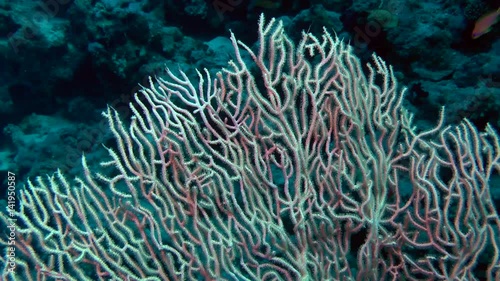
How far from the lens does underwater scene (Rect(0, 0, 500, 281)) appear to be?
9.88ft

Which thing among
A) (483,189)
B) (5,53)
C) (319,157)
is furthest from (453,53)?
(5,53)

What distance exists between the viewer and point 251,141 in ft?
10.5

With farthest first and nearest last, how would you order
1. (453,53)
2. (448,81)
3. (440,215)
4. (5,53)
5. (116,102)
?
1. (5,53)
2. (116,102)
3. (453,53)
4. (448,81)
5. (440,215)

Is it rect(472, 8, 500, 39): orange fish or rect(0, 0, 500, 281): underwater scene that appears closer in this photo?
rect(0, 0, 500, 281): underwater scene

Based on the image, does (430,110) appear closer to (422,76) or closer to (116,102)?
(422,76)

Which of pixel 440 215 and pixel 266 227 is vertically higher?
pixel 266 227

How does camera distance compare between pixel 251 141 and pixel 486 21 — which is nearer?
pixel 251 141

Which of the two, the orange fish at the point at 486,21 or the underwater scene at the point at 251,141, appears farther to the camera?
the orange fish at the point at 486,21

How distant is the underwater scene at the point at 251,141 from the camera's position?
9.88 feet

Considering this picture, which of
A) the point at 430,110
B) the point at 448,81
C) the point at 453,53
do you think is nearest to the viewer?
the point at 430,110

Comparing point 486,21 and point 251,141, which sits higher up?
point 486,21

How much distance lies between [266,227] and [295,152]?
673 millimetres

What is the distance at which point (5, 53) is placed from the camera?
31.5 feet

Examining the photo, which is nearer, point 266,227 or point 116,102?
point 266,227
